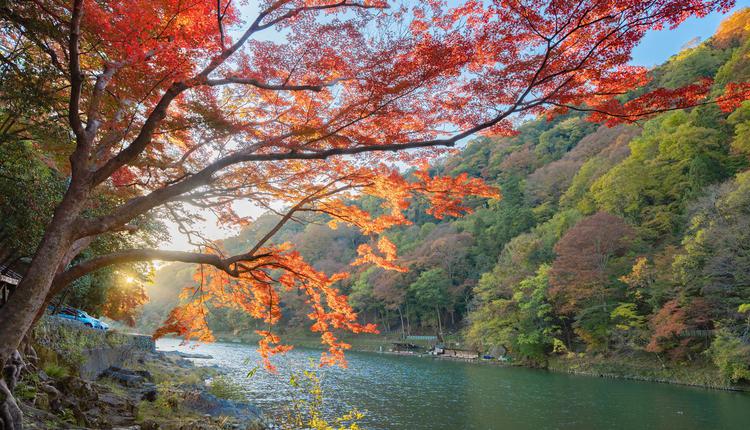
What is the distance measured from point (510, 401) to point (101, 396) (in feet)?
42.9

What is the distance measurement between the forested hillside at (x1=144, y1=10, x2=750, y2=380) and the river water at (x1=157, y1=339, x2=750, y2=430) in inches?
140

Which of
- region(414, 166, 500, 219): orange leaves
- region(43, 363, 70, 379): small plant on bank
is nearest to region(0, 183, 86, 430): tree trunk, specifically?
region(43, 363, 70, 379): small plant on bank

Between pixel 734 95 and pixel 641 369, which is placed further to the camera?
pixel 641 369

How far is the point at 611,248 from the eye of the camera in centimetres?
2458

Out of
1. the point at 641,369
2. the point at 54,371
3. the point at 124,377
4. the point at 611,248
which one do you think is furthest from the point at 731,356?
the point at 54,371

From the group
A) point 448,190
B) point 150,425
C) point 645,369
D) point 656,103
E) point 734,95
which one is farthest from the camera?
point 645,369

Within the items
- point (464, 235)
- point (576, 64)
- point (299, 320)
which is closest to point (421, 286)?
point (464, 235)

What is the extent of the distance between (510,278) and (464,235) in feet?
45.8

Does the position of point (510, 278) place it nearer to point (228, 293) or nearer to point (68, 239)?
point (228, 293)

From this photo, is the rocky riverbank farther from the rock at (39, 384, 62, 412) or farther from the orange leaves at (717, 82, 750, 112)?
the orange leaves at (717, 82, 750, 112)

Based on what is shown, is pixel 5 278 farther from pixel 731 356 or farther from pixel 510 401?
pixel 731 356

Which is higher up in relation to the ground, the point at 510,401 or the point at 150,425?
the point at 150,425

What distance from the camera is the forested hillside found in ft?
59.2

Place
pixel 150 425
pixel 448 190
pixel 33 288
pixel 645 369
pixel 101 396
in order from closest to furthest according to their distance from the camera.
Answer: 1. pixel 33 288
2. pixel 448 190
3. pixel 150 425
4. pixel 101 396
5. pixel 645 369
